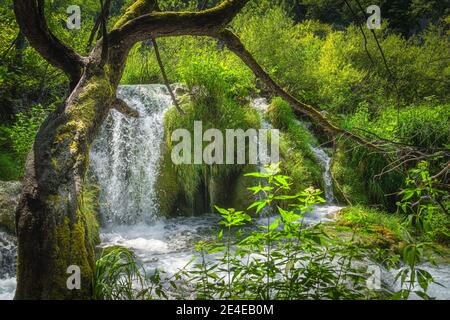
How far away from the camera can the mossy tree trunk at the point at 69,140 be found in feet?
5.74

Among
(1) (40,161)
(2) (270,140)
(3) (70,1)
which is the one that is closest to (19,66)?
(3) (70,1)

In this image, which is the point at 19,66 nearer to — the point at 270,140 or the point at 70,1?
the point at 70,1

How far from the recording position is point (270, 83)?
9.28 ft

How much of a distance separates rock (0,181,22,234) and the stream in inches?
58.8

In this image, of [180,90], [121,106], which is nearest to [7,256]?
[121,106]

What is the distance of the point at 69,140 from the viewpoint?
203 centimetres

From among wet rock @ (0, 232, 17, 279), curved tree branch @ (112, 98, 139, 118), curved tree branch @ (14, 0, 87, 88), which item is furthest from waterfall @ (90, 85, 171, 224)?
curved tree branch @ (14, 0, 87, 88)

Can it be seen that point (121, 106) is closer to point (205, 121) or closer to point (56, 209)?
point (56, 209)

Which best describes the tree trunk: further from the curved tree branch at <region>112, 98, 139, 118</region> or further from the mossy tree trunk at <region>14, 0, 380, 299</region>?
the curved tree branch at <region>112, 98, 139, 118</region>

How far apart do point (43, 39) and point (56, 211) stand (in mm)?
1192

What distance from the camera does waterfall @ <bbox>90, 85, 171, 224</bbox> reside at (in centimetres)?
763

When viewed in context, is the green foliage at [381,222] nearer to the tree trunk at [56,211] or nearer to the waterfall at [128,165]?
the waterfall at [128,165]

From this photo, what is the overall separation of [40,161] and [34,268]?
55cm
